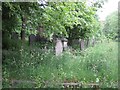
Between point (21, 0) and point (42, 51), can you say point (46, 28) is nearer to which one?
point (42, 51)

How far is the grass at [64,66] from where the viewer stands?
323 centimetres

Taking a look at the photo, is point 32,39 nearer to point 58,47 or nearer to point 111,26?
point 58,47

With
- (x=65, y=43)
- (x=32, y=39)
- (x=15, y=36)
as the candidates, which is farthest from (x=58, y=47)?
(x=15, y=36)

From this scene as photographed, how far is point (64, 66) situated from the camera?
353 centimetres

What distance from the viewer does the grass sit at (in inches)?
127

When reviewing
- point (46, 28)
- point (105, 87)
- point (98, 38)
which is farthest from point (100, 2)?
point (105, 87)

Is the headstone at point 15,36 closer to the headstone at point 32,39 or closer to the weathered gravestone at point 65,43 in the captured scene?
the headstone at point 32,39

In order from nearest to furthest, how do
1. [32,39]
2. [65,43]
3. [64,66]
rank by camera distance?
[64,66], [65,43], [32,39]

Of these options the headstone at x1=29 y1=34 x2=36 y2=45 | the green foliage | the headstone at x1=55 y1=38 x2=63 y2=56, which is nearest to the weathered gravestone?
the headstone at x1=55 y1=38 x2=63 y2=56

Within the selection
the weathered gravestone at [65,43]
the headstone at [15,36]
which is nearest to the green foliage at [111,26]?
the weathered gravestone at [65,43]

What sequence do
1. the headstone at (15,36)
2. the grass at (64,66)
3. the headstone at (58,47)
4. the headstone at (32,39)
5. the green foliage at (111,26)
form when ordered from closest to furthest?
the grass at (64,66) → the green foliage at (111,26) → the headstone at (58,47) → the headstone at (15,36) → the headstone at (32,39)

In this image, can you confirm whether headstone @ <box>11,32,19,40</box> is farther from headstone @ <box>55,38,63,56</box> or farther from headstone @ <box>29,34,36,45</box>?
headstone @ <box>55,38,63,56</box>

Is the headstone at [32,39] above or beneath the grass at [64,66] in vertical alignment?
above

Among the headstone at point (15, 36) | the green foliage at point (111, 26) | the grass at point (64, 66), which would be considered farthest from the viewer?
the headstone at point (15, 36)
